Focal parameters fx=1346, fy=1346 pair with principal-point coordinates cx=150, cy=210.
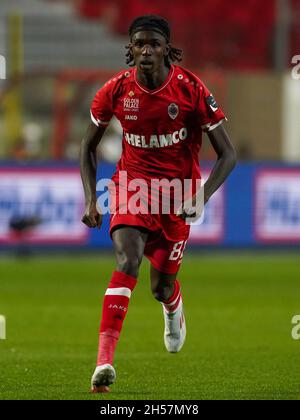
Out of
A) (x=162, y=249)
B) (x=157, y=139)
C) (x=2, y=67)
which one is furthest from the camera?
(x=2, y=67)

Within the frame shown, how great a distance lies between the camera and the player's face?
9.08 metres

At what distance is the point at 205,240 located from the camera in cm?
2345

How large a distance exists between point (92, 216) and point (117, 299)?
0.65 m

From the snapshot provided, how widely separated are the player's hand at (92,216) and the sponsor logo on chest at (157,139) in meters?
0.63

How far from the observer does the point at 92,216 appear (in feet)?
29.9

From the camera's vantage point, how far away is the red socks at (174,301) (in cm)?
1046

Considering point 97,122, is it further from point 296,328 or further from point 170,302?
point 296,328

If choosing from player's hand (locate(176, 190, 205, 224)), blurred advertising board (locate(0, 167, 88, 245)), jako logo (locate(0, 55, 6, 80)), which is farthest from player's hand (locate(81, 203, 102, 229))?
jako logo (locate(0, 55, 6, 80))

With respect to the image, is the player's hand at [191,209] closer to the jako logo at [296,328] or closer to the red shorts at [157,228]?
the red shorts at [157,228]

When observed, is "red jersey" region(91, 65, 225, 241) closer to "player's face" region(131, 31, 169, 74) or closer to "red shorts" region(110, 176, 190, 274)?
"red shorts" region(110, 176, 190, 274)

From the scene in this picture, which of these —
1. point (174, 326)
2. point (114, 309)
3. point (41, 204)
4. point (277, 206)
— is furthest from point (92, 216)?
point (277, 206)
